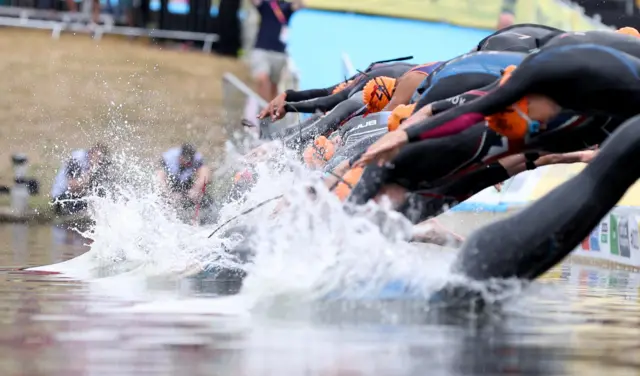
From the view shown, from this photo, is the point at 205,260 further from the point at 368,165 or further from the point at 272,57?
the point at 272,57

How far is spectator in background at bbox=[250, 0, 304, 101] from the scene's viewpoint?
18.9m

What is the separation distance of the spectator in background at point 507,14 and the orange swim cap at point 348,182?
34.1 ft

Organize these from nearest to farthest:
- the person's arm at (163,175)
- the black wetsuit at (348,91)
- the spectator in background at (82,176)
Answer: the black wetsuit at (348,91)
the person's arm at (163,175)
the spectator in background at (82,176)

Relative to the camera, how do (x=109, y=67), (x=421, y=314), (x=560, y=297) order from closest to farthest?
(x=421, y=314), (x=560, y=297), (x=109, y=67)

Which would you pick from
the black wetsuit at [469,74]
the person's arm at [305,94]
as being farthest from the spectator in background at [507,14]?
the black wetsuit at [469,74]

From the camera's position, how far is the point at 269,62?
19.2 m

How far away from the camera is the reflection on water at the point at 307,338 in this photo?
4.12 metres

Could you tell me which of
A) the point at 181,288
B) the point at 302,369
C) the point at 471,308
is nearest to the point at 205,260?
the point at 181,288

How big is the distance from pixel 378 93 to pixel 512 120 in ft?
9.62

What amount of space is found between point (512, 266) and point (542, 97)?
1.04 m

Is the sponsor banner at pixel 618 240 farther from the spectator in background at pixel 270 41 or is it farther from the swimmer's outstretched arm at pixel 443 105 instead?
the spectator in background at pixel 270 41

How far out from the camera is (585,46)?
6199 mm

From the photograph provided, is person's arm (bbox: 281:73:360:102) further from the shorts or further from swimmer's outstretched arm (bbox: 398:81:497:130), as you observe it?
the shorts

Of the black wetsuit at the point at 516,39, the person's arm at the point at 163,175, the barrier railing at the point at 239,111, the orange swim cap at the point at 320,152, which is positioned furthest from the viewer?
the barrier railing at the point at 239,111
